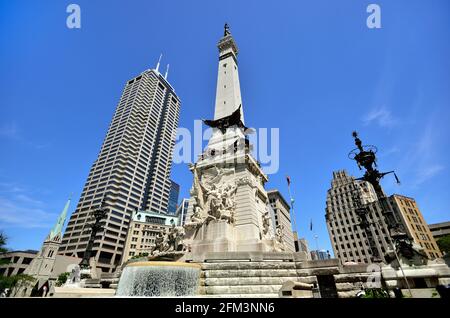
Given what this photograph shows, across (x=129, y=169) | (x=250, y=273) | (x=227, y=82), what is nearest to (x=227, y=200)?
(x=250, y=273)

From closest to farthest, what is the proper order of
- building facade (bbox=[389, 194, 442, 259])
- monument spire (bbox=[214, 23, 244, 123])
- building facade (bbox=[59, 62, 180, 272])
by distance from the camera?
monument spire (bbox=[214, 23, 244, 123])
building facade (bbox=[389, 194, 442, 259])
building facade (bbox=[59, 62, 180, 272])

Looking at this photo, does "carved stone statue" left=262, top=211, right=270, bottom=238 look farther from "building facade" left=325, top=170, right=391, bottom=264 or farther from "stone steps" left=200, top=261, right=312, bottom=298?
"building facade" left=325, top=170, right=391, bottom=264

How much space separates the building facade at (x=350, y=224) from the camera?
6016 cm

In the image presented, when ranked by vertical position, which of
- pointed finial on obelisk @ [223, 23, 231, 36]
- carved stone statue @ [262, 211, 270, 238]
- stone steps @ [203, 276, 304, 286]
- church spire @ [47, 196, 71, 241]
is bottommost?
stone steps @ [203, 276, 304, 286]

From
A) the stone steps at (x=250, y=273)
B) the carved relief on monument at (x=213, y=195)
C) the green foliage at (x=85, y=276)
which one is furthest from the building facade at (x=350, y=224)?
the green foliage at (x=85, y=276)

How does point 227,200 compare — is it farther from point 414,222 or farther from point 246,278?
point 414,222

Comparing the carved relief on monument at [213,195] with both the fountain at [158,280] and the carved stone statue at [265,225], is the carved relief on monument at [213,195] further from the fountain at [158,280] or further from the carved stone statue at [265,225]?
the fountain at [158,280]

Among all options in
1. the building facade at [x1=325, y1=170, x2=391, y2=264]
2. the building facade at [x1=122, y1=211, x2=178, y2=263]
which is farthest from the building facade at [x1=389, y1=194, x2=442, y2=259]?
the building facade at [x1=122, y1=211, x2=178, y2=263]

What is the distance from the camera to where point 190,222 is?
47.4 feet

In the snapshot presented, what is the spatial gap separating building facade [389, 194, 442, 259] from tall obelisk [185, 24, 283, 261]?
178ft

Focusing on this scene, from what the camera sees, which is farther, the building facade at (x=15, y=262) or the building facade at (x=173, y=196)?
the building facade at (x=173, y=196)

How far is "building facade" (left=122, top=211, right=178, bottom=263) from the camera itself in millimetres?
66938

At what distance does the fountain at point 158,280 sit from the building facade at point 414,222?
203 ft

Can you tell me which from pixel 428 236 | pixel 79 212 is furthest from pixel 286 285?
pixel 79 212
